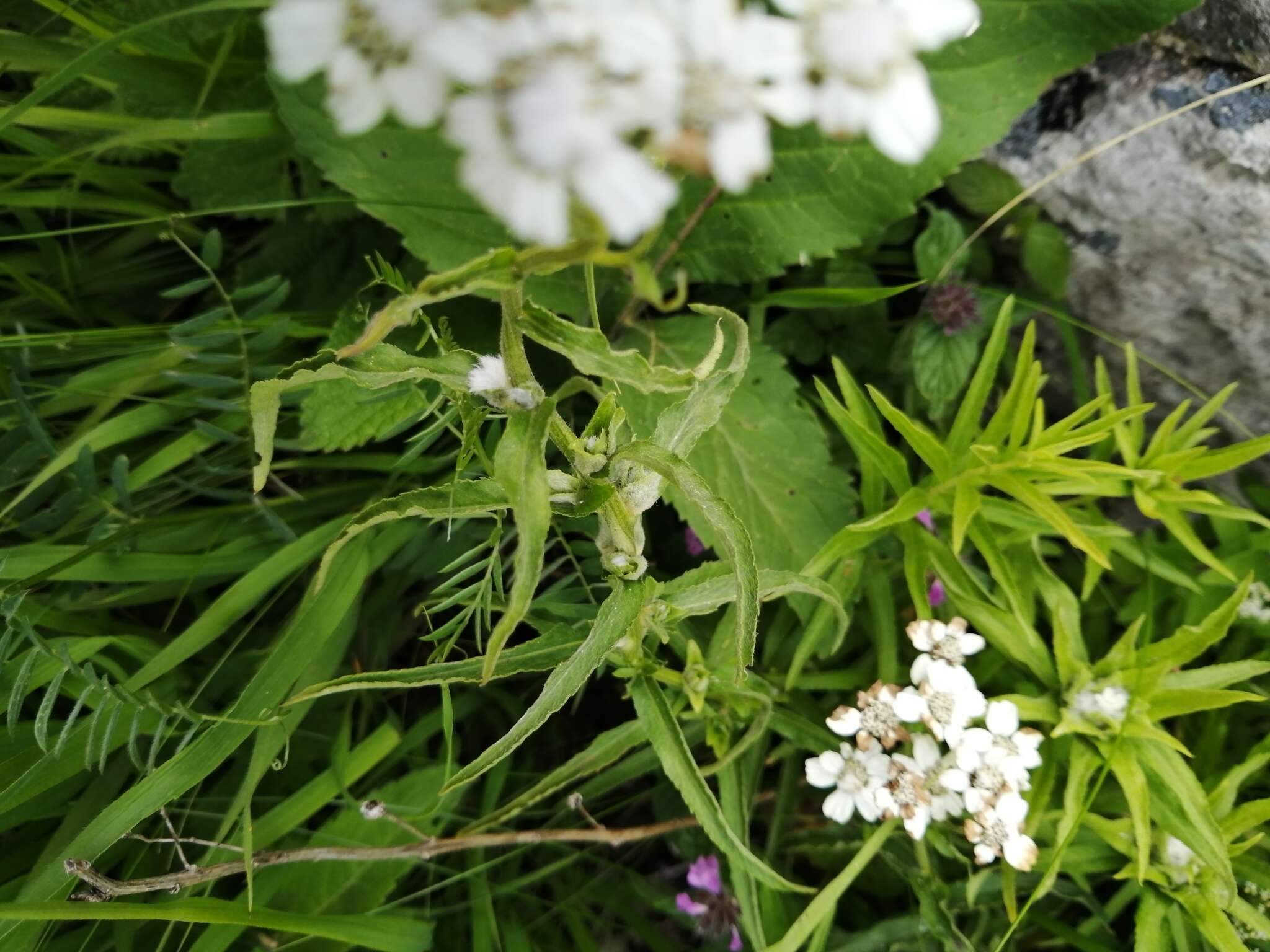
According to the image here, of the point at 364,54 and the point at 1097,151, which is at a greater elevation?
the point at 364,54

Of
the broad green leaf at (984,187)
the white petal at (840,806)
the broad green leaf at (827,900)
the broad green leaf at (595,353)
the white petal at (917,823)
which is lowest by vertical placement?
the broad green leaf at (827,900)

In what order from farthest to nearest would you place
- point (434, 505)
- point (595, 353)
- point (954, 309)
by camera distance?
point (954, 309) < point (434, 505) < point (595, 353)

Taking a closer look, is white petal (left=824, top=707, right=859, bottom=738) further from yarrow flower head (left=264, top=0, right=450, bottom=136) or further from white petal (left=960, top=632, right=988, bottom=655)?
yarrow flower head (left=264, top=0, right=450, bottom=136)

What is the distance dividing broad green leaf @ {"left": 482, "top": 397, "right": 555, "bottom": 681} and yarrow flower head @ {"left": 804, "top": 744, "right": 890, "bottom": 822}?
64 cm

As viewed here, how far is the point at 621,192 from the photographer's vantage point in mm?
402

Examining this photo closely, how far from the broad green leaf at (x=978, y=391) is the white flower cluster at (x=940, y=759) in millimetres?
236

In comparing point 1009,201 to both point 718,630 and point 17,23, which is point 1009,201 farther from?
point 17,23

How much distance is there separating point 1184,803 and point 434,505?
3.07 ft

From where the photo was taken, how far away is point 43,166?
1.05 m

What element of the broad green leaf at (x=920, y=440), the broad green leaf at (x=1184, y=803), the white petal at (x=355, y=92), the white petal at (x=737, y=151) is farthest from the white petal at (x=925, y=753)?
the white petal at (x=355, y=92)

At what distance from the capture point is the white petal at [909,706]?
99 cm

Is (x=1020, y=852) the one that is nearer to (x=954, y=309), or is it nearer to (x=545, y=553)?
(x=545, y=553)

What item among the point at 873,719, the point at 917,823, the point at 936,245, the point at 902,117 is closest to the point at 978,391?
the point at 936,245

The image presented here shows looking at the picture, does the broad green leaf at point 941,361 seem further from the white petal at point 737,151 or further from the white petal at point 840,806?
the white petal at point 737,151
